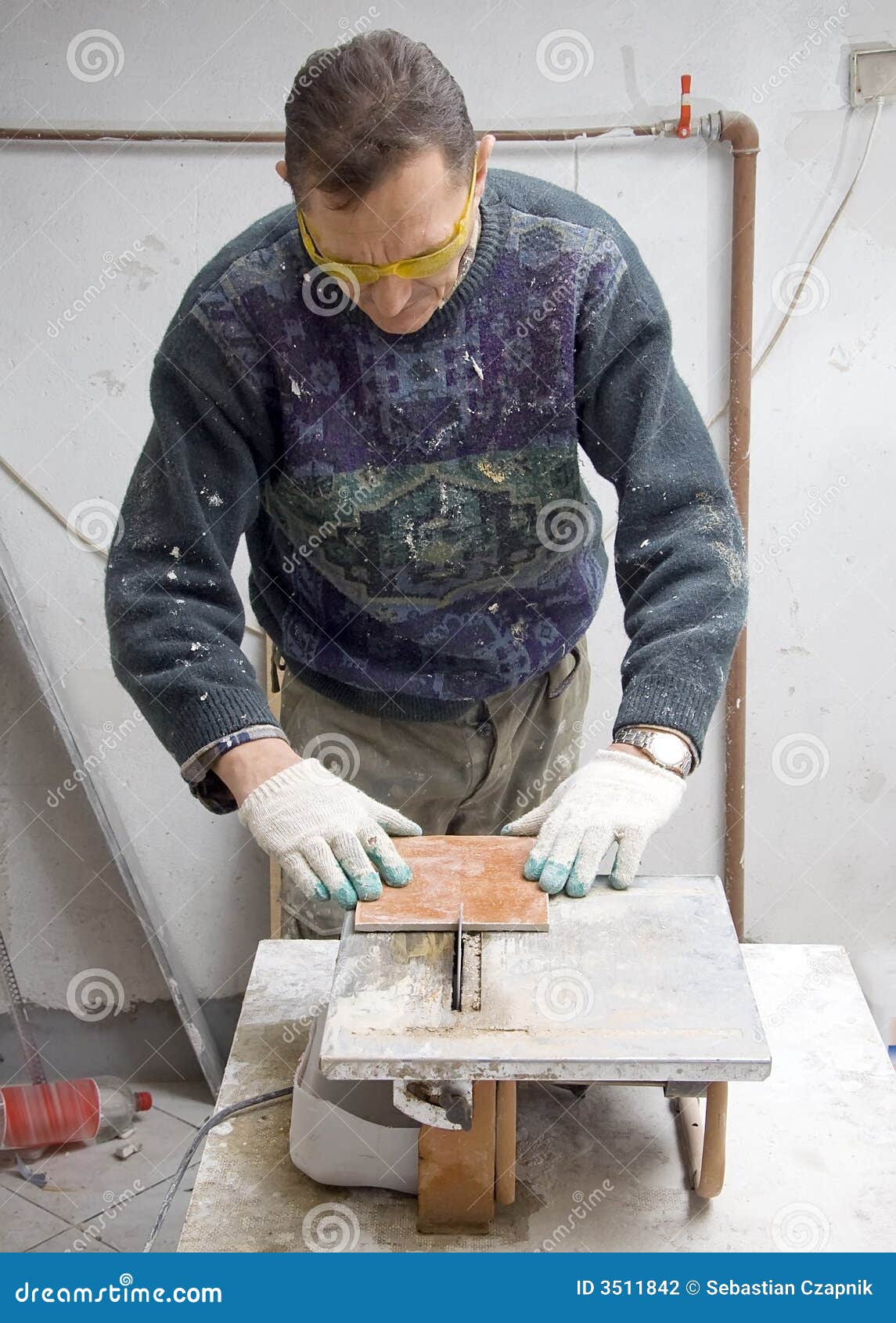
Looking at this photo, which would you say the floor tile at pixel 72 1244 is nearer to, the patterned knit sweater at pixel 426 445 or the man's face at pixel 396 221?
the patterned knit sweater at pixel 426 445

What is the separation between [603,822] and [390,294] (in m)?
0.71

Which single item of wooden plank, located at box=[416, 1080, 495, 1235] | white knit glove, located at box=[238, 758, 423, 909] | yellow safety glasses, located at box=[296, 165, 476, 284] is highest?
yellow safety glasses, located at box=[296, 165, 476, 284]

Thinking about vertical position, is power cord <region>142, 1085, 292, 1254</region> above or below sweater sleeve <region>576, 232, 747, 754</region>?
below

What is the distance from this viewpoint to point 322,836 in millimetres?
1531

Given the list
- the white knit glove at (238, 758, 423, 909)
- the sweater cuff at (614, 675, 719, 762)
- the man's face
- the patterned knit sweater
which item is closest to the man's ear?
the man's face

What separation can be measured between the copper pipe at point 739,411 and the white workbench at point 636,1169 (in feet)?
3.31

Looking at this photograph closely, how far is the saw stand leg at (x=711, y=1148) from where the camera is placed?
4.36ft

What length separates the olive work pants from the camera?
2025 mm

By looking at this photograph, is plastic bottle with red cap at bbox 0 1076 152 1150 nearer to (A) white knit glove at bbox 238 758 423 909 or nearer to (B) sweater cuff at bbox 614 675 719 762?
(A) white knit glove at bbox 238 758 423 909

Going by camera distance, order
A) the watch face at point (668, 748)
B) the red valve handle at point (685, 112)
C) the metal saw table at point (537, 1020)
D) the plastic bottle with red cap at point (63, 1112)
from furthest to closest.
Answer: the plastic bottle with red cap at point (63, 1112) → the red valve handle at point (685, 112) → the watch face at point (668, 748) → the metal saw table at point (537, 1020)

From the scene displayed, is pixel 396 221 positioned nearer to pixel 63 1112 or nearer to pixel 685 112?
pixel 685 112

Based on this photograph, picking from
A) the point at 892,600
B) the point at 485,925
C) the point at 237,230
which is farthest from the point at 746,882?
the point at 237,230

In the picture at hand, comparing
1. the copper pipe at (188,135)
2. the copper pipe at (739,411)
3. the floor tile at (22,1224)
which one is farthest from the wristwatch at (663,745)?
the floor tile at (22,1224)

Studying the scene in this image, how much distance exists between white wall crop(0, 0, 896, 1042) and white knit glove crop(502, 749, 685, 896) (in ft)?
4.01
